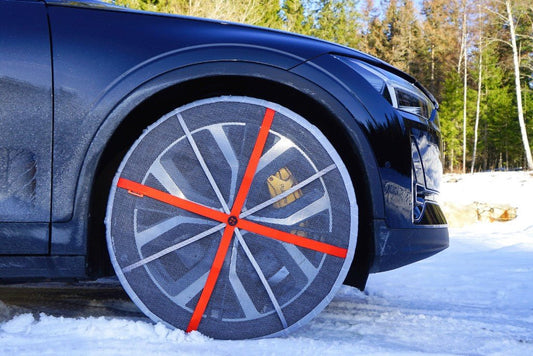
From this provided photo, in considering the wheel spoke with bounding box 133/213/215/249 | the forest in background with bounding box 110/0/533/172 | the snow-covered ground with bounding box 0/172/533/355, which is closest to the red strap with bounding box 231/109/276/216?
the wheel spoke with bounding box 133/213/215/249

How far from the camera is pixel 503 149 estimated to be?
1512 inches

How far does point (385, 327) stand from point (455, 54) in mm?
36820

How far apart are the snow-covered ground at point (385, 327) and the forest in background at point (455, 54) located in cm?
2394

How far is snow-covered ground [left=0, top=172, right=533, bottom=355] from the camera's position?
180 cm

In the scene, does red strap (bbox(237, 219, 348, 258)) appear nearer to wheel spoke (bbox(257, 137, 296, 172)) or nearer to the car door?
wheel spoke (bbox(257, 137, 296, 172))

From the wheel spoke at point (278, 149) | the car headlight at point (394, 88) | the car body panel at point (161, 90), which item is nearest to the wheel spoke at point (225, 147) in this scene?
the wheel spoke at point (278, 149)

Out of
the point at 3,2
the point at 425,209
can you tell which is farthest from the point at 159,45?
the point at 425,209

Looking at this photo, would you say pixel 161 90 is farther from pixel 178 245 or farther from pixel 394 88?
pixel 394 88

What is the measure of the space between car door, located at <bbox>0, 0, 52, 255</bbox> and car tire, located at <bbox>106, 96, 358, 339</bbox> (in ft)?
0.88

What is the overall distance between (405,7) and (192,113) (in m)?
43.9

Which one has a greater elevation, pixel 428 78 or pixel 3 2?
pixel 428 78

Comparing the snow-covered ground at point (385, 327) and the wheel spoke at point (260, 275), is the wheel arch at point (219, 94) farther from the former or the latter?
the wheel spoke at point (260, 275)

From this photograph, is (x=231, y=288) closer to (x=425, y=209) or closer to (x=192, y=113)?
(x=192, y=113)

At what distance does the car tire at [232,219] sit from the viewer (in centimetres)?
191
